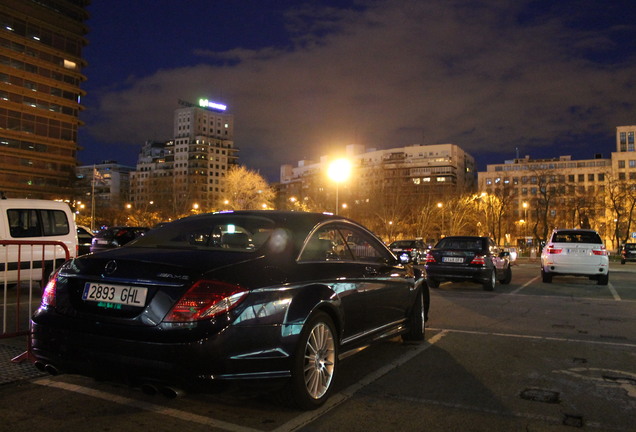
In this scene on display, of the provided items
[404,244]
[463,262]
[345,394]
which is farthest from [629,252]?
[345,394]

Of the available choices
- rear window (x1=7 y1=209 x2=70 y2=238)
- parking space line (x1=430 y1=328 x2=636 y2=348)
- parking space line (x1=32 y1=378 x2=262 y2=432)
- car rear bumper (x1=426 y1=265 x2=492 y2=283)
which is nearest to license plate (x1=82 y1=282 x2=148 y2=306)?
parking space line (x1=32 y1=378 x2=262 y2=432)

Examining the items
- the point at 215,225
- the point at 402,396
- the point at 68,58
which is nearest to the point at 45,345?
the point at 215,225

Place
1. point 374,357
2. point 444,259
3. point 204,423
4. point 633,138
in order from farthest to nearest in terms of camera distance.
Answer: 1. point 633,138
2. point 444,259
3. point 374,357
4. point 204,423

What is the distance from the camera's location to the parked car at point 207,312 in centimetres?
341

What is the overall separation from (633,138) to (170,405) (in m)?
142

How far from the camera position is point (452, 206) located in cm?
5650

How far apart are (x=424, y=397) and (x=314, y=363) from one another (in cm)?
104

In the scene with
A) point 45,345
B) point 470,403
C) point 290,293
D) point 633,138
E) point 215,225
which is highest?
point 633,138

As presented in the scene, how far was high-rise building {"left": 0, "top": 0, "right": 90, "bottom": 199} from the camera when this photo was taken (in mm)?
73688

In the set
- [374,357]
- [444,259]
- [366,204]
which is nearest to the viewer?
[374,357]

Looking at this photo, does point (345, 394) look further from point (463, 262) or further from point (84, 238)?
point (84, 238)

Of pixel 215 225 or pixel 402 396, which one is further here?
pixel 215 225

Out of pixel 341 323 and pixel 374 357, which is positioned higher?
pixel 341 323

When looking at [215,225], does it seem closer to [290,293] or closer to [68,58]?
[290,293]
